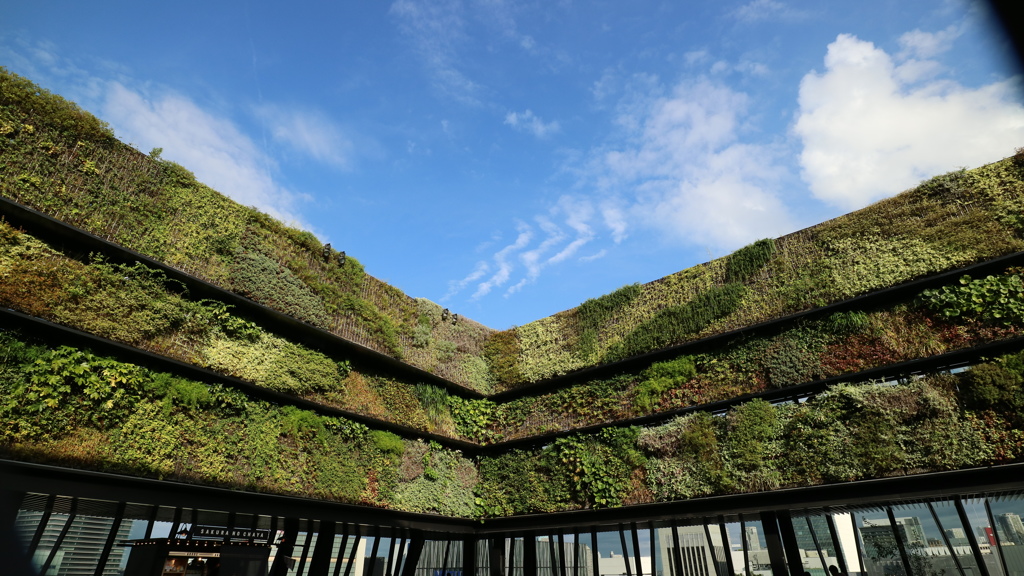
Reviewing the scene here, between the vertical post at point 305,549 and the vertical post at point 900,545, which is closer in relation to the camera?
the vertical post at point 900,545

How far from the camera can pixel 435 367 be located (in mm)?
18234

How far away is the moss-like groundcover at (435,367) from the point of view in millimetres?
10211

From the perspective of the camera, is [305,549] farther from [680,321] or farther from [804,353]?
[804,353]

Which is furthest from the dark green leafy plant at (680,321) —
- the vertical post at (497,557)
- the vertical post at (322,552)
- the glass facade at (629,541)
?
the vertical post at (322,552)

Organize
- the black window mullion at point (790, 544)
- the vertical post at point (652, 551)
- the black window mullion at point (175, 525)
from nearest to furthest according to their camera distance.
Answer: the black window mullion at point (175, 525) < the black window mullion at point (790, 544) < the vertical post at point (652, 551)

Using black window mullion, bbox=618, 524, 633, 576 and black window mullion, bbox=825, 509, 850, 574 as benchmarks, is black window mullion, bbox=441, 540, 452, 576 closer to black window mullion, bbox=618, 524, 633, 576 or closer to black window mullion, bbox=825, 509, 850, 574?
black window mullion, bbox=618, 524, 633, 576

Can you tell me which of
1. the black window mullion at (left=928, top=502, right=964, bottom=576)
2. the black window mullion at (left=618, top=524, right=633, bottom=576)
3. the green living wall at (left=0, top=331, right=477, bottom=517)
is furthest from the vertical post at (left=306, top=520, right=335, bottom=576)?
the black window mullion at (left=928, top=502, right=964, bottom=576)

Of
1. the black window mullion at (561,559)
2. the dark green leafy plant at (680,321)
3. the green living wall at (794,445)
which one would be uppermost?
the dark green leafy plant at (680,321)

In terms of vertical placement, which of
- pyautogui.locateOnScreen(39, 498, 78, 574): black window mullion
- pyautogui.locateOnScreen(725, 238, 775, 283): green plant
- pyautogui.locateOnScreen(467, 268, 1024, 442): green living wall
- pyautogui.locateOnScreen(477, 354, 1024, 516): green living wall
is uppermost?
pyautogui.locateOnScreen(725, 238, 775, 283): green plant

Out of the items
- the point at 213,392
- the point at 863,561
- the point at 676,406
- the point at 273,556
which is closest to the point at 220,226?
the point at 213,392

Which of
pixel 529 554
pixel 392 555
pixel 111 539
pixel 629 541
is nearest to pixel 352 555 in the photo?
pixel 392 555

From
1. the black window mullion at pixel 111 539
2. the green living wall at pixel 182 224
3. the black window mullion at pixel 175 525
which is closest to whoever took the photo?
the green living wall at pixel 182 224

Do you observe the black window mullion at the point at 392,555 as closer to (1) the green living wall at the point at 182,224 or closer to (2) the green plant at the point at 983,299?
(1) the green living wall at the point at 182,224

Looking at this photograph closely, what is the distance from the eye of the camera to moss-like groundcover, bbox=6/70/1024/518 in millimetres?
10211
